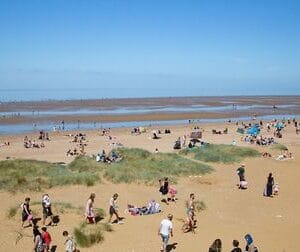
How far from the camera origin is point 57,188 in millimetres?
22078

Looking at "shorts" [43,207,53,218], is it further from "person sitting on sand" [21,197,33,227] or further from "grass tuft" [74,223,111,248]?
"grass tuft" [74,223,111,248]

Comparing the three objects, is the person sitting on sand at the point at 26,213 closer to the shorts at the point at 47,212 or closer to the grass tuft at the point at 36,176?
the shorts at the point at 47,212

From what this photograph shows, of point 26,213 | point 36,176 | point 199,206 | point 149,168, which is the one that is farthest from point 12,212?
point 149,168

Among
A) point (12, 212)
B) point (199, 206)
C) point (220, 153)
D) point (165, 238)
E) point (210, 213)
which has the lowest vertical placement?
point (210, 213)

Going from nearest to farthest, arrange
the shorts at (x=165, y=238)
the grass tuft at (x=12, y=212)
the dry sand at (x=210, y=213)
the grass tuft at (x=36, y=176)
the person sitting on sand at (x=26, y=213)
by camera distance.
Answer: the shorts at (x=165, y=238)
the dry sand at (x=210, y=213)
the person sitting on sand at (x=26, y=213)
the grass tuft at (x=12, y=212)
the grass tuft at (x=36, y=176)

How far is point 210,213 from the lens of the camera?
1858 centimetres

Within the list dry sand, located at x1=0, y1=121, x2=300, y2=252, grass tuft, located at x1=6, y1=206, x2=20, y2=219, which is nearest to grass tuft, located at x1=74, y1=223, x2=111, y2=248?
dry sand, located at x1=0, y1=121, x2=300, y2=252

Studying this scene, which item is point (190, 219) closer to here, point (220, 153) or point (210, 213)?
point (210, 213)

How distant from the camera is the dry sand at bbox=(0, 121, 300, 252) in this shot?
15.0 m

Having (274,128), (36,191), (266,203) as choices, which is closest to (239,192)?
(266,203)

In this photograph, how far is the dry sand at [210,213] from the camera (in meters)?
15.0

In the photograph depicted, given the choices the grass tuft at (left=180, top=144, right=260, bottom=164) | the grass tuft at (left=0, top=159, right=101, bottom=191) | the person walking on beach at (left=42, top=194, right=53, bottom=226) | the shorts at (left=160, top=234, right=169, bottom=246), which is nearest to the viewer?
the shorts at (left=160, top=234, right=169, bottom=246)

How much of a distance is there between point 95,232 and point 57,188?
7.66 m

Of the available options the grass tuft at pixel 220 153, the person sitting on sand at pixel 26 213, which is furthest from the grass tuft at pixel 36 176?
the grass tuft at pixel 220 153
